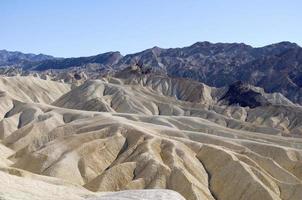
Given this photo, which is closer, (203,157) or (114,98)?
(203,157)

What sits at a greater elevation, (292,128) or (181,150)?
(181,150)

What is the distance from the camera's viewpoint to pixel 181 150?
9075cm

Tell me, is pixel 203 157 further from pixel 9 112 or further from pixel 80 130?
pixel 9 112

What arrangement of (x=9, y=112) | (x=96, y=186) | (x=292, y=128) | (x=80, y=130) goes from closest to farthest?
1. (x=96, y=186)
2. (x=80, y=130)
3. (x=9, y=112)
4. (x=292, y=128)

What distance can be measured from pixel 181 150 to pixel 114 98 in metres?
107

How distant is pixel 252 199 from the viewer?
79250 millimetres

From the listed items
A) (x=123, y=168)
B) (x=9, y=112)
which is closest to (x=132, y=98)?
(x=9, y=112)

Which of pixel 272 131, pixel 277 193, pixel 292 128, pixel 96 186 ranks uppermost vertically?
pixel 96 186

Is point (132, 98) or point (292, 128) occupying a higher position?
point (132, 98)

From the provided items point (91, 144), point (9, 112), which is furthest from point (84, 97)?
point (91, 144)

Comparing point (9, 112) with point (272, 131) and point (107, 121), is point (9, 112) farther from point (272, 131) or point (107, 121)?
point (272, 131)

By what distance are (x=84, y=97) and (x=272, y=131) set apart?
7373 centimetres

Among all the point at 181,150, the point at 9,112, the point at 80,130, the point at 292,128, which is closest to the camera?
the point at 181,150

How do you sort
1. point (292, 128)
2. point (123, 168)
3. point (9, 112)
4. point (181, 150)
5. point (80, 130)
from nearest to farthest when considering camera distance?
point (123, 168) < point (181, 150) < point (80, 130) < point (9, 112) < point (292, 128)
